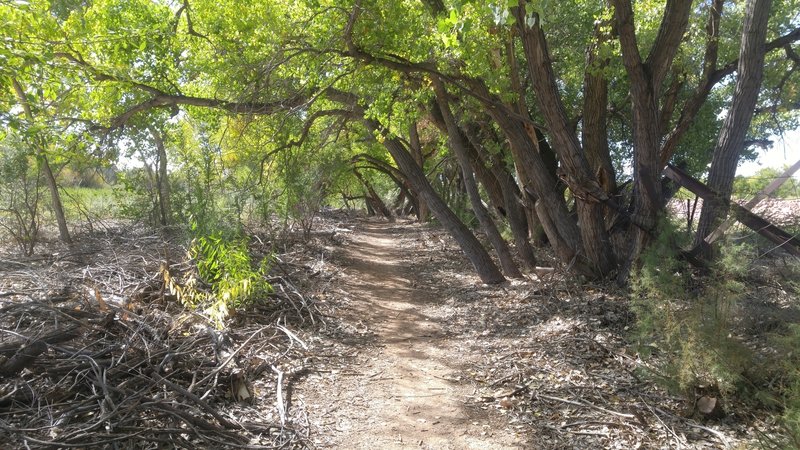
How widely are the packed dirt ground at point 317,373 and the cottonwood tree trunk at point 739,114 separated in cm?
149

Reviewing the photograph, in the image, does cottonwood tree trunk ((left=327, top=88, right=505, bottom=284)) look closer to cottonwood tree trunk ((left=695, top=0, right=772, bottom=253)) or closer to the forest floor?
the forest floor

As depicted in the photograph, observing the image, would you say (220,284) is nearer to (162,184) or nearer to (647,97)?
(647,97)

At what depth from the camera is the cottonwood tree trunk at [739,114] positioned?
605cm

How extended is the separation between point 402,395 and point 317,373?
3.33 feet

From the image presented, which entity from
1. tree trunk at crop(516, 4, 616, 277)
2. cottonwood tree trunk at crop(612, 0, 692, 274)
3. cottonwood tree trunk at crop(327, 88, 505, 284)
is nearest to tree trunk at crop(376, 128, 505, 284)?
cottonwood tree trunk at crop(327, 88, 505, 284)

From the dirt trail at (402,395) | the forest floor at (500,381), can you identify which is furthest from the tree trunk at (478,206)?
the dirt trail at (402,395)

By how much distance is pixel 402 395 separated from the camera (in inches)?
207

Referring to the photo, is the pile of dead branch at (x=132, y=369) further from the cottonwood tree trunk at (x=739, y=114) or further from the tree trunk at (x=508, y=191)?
the tree trunk at (x=508, y=191)

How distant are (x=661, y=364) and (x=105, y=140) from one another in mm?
8647

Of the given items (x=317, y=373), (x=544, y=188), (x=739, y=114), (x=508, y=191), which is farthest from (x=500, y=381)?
(x=508, y=191)

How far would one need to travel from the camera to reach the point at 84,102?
8172 mm

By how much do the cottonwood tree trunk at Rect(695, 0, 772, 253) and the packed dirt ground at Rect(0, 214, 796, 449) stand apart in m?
Result: 1.49

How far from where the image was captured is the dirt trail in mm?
4363

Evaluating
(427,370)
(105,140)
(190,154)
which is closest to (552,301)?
(427,370)
